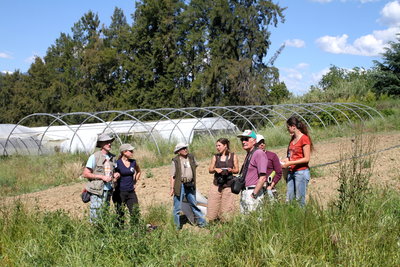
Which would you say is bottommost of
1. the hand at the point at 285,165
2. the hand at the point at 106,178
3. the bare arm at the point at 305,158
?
the hand at the point at 106,178

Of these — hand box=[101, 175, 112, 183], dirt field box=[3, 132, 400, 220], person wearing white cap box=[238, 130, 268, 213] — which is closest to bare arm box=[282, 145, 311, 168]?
person wearing white cap box=[238, 130, 268, 213]

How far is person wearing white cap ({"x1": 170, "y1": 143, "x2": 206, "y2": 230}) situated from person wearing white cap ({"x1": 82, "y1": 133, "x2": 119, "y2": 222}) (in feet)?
3.02

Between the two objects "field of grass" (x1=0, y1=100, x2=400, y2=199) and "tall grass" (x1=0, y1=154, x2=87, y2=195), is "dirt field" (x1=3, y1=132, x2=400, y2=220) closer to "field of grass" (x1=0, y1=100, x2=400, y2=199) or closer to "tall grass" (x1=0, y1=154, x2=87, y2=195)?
"tall grass" (x1=0, y1=154, x2=87, y2=195)

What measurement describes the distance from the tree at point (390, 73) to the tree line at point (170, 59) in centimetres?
667

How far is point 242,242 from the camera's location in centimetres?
407

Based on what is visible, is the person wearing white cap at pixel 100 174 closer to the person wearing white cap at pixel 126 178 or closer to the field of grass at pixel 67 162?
the person wearing white cap at pixel 126 178

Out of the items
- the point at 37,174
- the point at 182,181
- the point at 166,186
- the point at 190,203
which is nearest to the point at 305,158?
the point at 182,181

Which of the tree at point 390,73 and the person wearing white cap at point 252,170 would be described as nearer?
the person wearing white cap at point 252,170

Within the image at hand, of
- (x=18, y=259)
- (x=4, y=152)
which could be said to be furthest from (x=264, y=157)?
(x=4, y=152)

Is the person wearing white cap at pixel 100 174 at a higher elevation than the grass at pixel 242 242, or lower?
higher

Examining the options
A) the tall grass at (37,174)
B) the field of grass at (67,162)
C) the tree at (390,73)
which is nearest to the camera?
the tall grass at (37,174)

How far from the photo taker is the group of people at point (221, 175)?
17.9 ft

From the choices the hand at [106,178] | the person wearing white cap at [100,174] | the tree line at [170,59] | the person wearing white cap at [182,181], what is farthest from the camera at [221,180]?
the tree line at [170,59]

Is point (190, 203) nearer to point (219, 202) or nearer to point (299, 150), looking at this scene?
point (219, 202)
